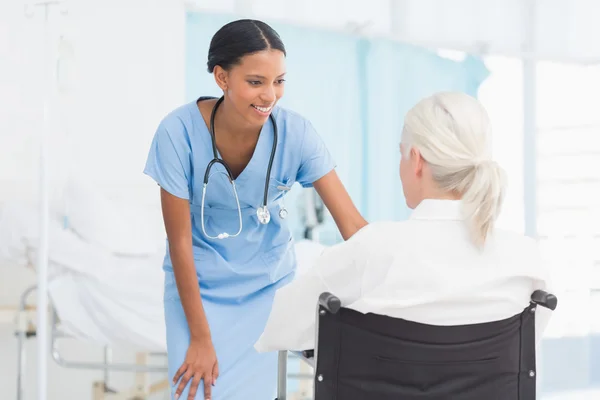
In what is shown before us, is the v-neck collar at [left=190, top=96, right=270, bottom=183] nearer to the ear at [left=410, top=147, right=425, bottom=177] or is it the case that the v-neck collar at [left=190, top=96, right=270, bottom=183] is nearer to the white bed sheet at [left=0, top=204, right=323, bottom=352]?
the ear at [left=410, top=147, right=425, bottom=177]

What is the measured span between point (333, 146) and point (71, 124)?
1088mm

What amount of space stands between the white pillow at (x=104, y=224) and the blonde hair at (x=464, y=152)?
168 cm

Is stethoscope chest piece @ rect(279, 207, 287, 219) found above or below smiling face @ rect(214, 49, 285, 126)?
below

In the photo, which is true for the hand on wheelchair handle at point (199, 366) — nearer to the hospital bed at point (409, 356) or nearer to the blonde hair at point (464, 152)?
the hospital bed at point (409, 356)

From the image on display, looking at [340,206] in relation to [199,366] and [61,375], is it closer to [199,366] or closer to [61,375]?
[199,366]

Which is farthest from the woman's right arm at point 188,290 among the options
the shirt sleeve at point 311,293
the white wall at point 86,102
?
the white wall at point 86,102

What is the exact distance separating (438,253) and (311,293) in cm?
20

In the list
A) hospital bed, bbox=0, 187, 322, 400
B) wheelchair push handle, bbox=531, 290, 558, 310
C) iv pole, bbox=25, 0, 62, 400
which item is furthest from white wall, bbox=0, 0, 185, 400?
wheelchair push handle, bbox=531, 290, 558, 310

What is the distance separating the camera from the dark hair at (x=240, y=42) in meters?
1.53

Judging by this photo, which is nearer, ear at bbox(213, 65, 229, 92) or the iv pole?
ear at bbox(213, 65, 229, 92)

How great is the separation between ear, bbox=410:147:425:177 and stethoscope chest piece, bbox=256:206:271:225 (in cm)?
57

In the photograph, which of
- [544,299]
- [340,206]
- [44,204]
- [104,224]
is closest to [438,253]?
[544,299]

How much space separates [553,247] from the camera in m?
3.63

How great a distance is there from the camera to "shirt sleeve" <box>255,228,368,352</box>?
1095 mm
